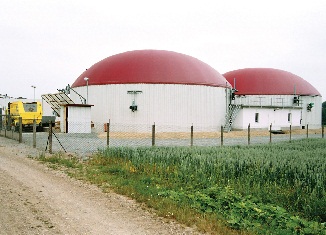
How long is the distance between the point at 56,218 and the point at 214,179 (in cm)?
480

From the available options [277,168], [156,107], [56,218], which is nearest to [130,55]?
[156,107]

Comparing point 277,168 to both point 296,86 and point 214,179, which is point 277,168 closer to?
point 214,179

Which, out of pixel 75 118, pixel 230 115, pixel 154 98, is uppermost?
pixel 154 98

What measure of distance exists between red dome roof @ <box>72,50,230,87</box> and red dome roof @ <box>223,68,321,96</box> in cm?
1236

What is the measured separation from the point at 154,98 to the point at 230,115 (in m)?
10.6

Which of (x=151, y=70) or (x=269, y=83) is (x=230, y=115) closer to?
(x=151, y=70)

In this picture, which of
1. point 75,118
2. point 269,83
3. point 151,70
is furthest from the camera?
point 269,83

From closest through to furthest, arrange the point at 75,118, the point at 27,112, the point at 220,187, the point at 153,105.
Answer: the point at 220,187 → the point at 75,118 → the point at 27,112 → the point at 153,105

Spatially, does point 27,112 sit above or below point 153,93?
below

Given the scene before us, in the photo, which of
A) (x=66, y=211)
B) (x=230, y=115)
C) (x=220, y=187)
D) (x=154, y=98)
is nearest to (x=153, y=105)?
(x=154, y=98)

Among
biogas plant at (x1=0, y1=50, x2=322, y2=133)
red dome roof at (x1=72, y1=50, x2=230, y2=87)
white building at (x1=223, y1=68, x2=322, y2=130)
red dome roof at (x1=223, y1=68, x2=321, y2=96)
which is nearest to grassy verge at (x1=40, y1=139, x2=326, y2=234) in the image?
biogas plant at (x1=0, y1=50, x2=322, y2=133)

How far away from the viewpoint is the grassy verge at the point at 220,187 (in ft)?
20.5

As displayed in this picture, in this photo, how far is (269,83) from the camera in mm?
Answer: 50469

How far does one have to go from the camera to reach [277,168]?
10.2 metres
